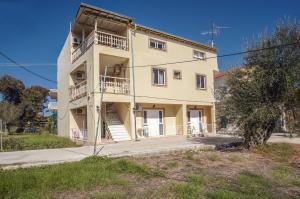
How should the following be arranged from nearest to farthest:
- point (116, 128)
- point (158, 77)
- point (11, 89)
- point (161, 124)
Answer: point (116, 128)
point (158, 77)
point (161, 124)
point (11, 89)

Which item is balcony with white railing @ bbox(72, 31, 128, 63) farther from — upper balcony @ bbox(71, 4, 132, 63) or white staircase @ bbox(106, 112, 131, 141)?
white staircase @ bbox(106, 112, 131, 141)

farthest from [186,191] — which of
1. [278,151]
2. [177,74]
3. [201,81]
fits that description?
[201,81]

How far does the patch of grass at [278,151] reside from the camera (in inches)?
487

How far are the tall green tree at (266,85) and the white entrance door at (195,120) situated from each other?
11.5 meters

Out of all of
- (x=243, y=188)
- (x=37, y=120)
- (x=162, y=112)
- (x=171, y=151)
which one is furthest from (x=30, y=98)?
(x=243, y=188)

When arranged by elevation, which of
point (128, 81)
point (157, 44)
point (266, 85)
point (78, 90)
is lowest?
point (266, 85)

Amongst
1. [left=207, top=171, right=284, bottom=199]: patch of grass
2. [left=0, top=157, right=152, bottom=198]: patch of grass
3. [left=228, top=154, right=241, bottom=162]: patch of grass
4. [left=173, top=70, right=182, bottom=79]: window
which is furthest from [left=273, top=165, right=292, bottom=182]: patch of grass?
[left=173, top=70, right=182, bottom=79]: window

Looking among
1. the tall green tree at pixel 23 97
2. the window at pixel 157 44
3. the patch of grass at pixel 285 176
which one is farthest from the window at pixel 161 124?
the tall green tree at pixel 23 97

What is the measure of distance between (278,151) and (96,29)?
13732 millimetres

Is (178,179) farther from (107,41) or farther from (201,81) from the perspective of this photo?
(201,81)

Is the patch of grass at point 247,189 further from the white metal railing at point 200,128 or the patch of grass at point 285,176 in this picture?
the white metal railing at point 200,128

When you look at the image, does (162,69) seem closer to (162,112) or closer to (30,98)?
(162,112)

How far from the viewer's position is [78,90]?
20609mm

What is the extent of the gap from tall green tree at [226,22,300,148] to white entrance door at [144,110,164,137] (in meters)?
9.45
